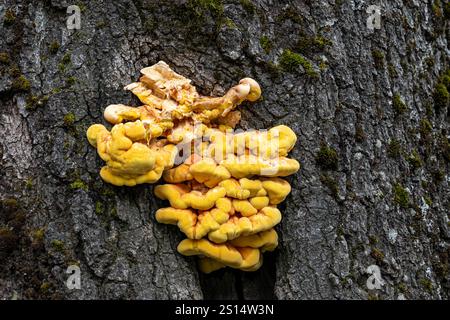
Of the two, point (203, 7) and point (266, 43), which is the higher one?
point (203, 7)

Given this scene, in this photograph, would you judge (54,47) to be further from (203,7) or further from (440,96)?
(440,96)

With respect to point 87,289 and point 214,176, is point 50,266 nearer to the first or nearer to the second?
point 87,289

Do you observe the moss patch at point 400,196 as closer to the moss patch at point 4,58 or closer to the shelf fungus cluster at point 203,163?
the shelf fungus cluster at point 203,163

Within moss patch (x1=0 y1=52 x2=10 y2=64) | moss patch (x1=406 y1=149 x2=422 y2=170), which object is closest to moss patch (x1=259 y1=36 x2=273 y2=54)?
moss patch (x1=406 y1=149 x2=422 y2=170)

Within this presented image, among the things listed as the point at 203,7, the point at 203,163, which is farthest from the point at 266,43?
the point at 203,163

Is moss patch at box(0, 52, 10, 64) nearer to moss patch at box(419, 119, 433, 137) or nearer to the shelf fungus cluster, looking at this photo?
the shelf fungus cluster

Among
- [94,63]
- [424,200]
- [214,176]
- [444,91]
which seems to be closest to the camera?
[214,176]

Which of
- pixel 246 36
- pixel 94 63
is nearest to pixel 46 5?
pixel 94 63
